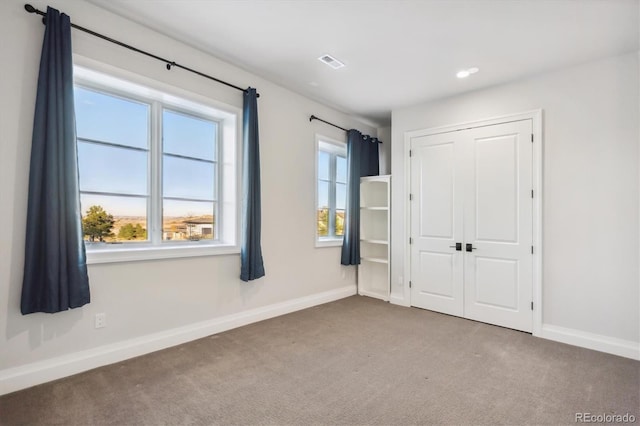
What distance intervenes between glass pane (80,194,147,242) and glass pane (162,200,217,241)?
8.1 inches

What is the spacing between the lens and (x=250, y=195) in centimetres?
339

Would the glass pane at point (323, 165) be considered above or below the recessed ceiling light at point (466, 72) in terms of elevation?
below

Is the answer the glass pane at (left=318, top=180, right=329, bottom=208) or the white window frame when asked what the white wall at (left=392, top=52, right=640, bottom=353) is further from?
the glass pane at (left=318, top=180, right=329, bottom=208)

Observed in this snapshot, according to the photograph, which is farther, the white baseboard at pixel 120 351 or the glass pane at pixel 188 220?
the glass pane at pixel 188 220

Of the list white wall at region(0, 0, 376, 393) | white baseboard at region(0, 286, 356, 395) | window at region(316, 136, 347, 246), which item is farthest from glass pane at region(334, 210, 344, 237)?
white baseboard at region(0, 286, 356, 395)

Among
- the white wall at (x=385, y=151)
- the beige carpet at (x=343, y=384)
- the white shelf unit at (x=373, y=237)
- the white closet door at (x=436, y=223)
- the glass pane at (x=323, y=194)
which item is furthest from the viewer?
the white wall at (x=385, y=151)

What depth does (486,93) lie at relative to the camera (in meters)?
3.83

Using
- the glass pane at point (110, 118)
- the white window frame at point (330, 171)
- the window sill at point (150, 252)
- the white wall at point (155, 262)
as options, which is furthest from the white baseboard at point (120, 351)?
the glass pane at point (110, 118)

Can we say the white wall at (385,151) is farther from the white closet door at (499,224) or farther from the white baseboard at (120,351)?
the white baseboard at (120,351)

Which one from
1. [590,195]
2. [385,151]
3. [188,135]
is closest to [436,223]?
[590,195]

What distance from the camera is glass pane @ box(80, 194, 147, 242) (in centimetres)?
262

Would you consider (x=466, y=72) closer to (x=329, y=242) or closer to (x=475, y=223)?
(x=475, y=223)

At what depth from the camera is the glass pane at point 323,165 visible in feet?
15.5

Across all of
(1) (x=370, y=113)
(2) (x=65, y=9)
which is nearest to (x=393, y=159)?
(1) (x=370, y=113)
